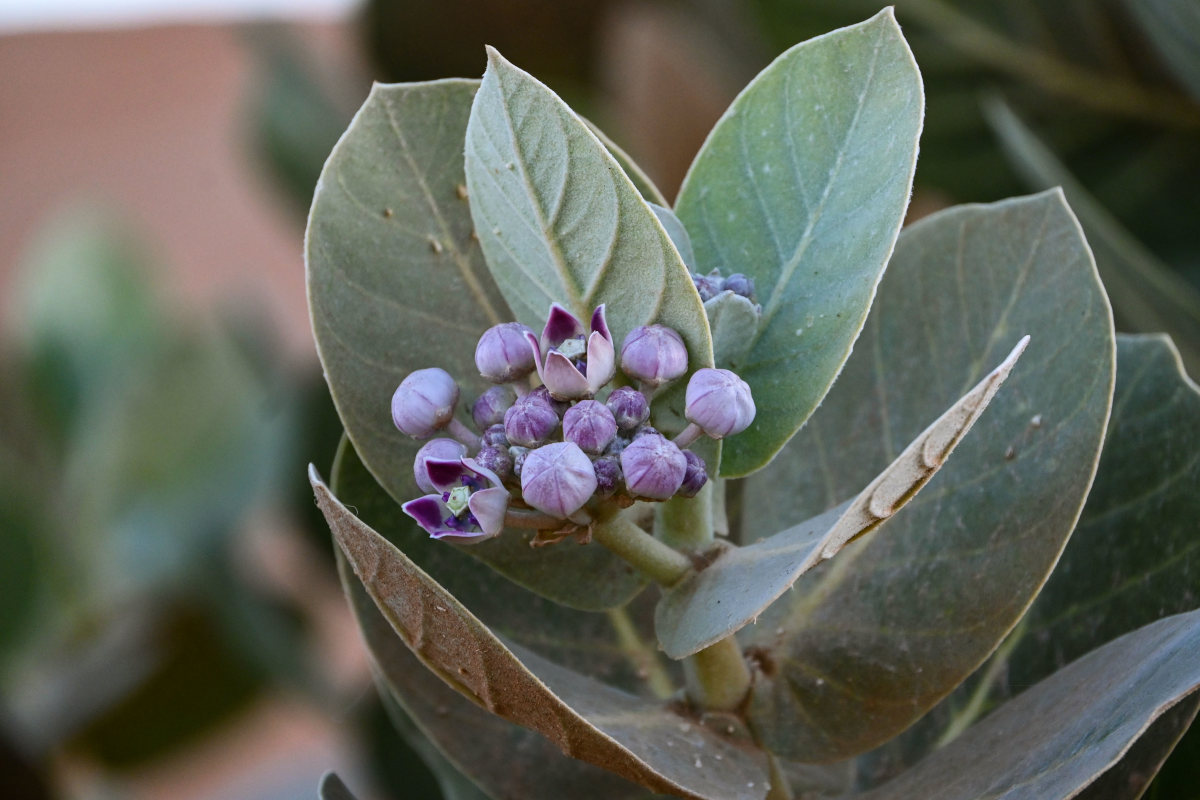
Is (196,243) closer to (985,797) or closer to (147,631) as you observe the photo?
(147,631)

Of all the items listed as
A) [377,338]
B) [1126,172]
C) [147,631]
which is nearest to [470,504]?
[377,338]

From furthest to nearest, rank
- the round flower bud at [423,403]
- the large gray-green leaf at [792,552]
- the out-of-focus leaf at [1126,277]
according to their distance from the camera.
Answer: the out-of-focus leaf at [1126,277] → the round flower bud at [423,403] → the large gray-green leaf at [792,552]

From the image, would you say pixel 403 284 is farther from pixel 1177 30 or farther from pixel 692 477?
pixel 1177 30

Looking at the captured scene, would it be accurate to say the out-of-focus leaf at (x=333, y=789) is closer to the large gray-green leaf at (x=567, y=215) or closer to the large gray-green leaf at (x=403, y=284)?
the large gray-green leaf at (x=403, y=284)

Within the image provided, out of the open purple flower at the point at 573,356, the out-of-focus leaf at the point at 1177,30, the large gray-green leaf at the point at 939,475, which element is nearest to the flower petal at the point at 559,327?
the open purple flower at the point at 573,356

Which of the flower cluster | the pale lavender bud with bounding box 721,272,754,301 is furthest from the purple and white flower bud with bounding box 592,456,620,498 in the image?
the pale lavender bud with bounding box 721,272,754,301

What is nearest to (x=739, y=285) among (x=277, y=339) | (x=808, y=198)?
(x=808, y=198)

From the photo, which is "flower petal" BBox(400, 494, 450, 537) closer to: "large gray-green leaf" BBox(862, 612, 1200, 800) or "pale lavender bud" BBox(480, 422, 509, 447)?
"pale lavender bud" BBox(480, 422, 509, 447)
